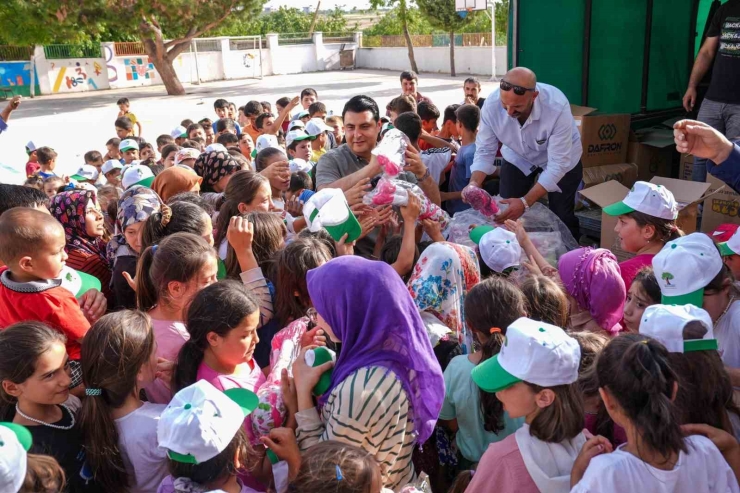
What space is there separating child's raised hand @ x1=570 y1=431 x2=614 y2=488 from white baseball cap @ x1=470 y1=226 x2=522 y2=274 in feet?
4.66

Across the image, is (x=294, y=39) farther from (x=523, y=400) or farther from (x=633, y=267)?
(x=523, y=400)

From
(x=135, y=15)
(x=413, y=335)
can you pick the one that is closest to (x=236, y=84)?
(x=135, y=15)

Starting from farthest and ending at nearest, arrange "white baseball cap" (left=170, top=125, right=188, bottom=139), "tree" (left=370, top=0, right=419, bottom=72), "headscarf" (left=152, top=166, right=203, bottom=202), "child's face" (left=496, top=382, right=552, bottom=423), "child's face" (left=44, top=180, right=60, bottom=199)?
"tree" (left=370, top=0, right=419, bottom=72), "white baseball cap" (left=170, top=125, right=188, bottom=139), "child's face" (left=44, top=180, right=60, bottom=199), "headscarf" (left=152, top=166, right=203, bottom=202), "child's face" (left=496, top=382, right=552, bottom=423)

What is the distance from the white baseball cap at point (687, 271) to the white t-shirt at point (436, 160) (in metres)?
3.08

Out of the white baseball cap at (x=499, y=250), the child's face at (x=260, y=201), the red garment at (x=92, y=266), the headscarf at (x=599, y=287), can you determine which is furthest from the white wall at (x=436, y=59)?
the red garment at (x=92, y=266)

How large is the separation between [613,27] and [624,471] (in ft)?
19.0

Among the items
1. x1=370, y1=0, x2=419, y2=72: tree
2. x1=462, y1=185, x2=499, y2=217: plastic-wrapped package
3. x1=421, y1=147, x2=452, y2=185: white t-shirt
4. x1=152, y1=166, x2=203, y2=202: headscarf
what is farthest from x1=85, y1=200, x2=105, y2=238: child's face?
x1=370, y1=0, x2=419, y2=72: tree

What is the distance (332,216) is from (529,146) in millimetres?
2377

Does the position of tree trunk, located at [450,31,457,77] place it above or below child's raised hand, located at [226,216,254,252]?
above

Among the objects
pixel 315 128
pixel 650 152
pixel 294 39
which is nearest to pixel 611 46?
pixel 650 152

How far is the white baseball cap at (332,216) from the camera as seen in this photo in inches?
114

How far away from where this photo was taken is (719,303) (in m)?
2.41

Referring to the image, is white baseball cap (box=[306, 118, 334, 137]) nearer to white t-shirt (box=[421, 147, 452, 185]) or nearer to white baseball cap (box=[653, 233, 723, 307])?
white t-shirt (box=[421, 147, 452, 185])

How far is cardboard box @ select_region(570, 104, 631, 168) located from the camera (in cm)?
571
